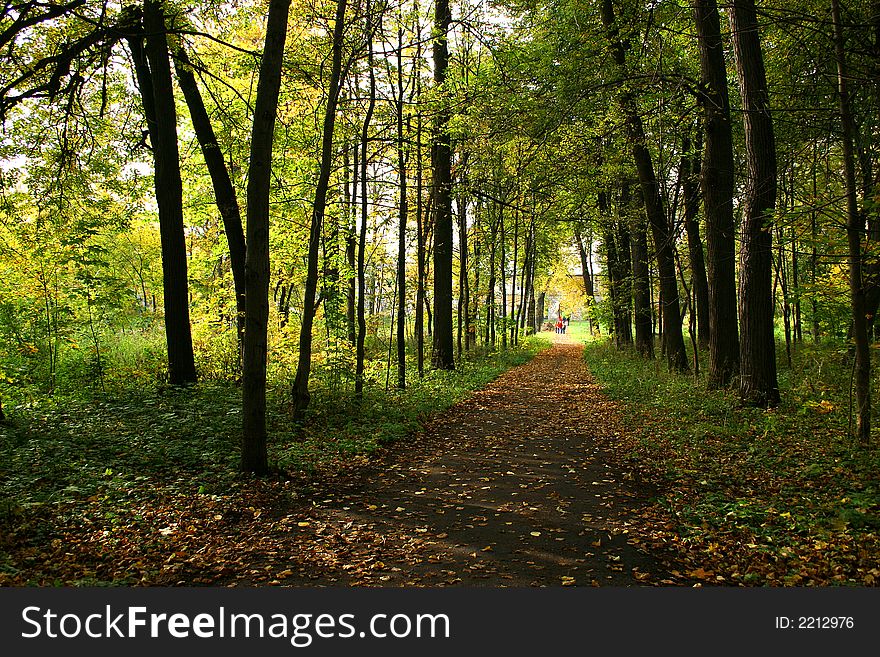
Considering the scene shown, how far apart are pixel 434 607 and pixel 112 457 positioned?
16.9 feet

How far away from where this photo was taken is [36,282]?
11.5 m

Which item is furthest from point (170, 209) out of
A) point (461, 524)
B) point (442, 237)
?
point (461, 524)

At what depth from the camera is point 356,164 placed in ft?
42.3

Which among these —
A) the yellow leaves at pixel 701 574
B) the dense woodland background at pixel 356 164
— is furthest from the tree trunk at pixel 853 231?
the yellow leaves at pixel 701 574

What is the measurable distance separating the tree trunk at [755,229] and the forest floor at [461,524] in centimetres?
264

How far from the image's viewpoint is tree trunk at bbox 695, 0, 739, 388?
34.3ft

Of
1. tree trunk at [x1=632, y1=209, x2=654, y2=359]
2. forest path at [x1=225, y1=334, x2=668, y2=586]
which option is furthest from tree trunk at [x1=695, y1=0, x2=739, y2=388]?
tree trunk at [x1=632, y1=209, x2=654, y2=359]

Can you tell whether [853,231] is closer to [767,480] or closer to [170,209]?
[767,480]

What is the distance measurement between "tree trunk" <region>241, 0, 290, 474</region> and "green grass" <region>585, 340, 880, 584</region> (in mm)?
4827

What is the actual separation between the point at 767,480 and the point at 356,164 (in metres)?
10.5

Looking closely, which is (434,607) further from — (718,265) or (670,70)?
(670,70)

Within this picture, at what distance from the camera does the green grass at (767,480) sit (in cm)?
422

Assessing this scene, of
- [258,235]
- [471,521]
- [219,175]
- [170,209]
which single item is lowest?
[471,521]

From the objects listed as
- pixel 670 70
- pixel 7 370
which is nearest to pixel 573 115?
pixel 670 70
